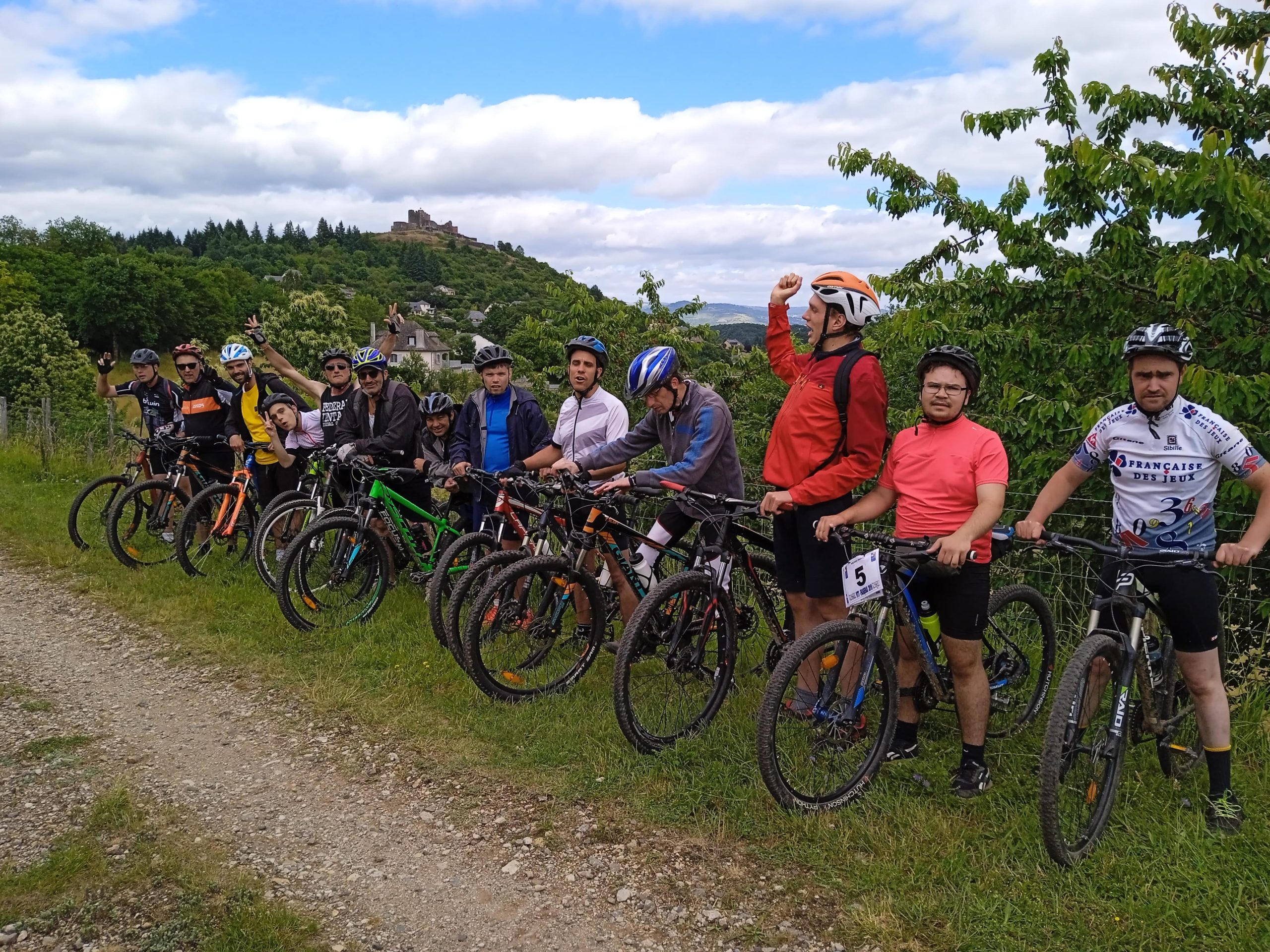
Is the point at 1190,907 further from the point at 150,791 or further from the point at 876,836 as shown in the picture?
the point at 150,791

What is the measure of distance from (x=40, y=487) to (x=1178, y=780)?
14105mm

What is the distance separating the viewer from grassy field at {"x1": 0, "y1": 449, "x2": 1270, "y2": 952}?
3.01 m

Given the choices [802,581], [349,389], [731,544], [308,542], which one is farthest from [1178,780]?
[349,389]

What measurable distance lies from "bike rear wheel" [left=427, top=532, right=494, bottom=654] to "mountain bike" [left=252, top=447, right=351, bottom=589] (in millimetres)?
1128

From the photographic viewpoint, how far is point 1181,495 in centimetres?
348

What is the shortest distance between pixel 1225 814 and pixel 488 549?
4.21 m

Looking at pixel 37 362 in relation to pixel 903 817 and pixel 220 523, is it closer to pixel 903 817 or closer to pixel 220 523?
pixel 220 523

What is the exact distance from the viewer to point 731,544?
15.0 ft

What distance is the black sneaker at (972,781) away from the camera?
149 inches

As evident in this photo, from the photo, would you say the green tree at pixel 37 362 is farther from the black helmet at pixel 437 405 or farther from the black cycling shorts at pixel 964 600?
the black cycling shorts at pixel 964 600

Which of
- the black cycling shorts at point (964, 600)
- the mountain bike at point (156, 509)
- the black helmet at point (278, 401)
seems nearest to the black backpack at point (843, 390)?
the black cycling shorts at point (964, 600)

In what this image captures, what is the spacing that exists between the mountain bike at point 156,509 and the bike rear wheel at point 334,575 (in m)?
2.69

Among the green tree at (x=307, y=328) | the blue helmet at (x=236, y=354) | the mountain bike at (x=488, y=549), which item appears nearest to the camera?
the mountain bike at (x=488, y=549)

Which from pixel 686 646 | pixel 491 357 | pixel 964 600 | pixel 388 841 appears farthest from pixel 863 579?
pixel 491 357
